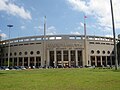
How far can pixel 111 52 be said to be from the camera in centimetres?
13225

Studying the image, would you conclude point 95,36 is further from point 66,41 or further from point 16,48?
point 16,48

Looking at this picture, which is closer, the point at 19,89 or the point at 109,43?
the point at 19,89

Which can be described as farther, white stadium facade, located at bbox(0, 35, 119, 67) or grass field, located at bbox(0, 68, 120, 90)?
white stadium facade, located at bbox(0, 35, 119, 67)

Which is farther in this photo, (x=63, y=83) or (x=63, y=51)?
(x=63, y=51)

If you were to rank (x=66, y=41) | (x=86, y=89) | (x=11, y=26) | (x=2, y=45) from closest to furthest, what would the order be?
(x=86, y=89) → (x=11, y=26) → (x=66, y=41) → (x=2, y=45)

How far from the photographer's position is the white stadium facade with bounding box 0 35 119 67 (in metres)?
123

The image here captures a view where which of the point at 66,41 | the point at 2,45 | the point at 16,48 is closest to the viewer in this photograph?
the point at 66,41

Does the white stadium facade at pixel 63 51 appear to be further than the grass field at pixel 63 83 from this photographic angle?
Yes

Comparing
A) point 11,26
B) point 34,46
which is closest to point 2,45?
point 34,46

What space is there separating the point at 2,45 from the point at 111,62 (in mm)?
68718

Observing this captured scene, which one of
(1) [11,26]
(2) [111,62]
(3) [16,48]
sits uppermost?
(1) [11,26]

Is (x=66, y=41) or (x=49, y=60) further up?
(x=66, y=41)

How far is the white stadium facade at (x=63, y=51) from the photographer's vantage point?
4838 inches

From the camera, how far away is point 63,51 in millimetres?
124000
